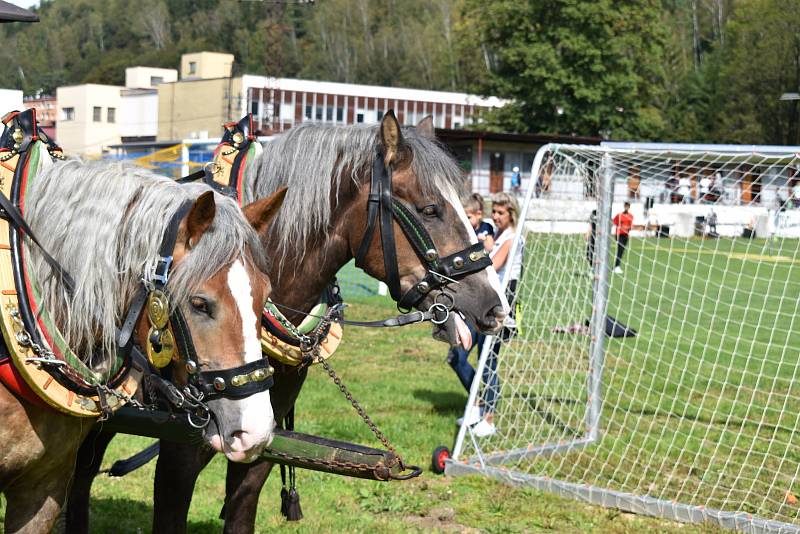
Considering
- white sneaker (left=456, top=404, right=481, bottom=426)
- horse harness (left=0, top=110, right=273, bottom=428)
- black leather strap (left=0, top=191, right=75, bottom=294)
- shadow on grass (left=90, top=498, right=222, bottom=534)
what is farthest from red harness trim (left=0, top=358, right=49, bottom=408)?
white sneaker (left=456, top=404, right=481, bottom=426)

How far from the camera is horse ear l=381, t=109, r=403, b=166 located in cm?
377

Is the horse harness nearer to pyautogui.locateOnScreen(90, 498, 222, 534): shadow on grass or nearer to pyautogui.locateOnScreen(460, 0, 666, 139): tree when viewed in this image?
pyautogui.locateOnScreen(90, 498, 222, 534): shadow on grass

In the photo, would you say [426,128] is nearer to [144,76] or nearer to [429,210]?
[429,210]

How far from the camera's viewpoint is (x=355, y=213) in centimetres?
389

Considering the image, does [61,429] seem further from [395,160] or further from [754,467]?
[754,467]

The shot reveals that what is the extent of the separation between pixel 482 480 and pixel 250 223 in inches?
154

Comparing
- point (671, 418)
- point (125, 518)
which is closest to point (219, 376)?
point (125, 518)

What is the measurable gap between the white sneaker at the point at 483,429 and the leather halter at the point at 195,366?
15.4ft

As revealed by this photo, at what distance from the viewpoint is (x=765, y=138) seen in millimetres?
56469

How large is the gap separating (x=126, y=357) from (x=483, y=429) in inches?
185

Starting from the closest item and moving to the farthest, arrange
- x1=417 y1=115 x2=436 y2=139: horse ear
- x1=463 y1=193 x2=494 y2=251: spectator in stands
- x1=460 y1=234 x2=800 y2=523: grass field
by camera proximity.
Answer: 1. x1=417 y1=115 x2=436 y2=139: horse ear
2. x1=460 y1=234 x2=800 y2=523: grass field
3. x1=463 y1=193 x2=494 y2=251: spectator in stands

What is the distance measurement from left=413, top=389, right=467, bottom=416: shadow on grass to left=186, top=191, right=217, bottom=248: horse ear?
19.4 feet

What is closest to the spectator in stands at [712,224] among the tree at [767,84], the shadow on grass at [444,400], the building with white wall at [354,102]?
the shadow on grass at [444,400]

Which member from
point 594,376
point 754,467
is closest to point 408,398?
point 594,376
